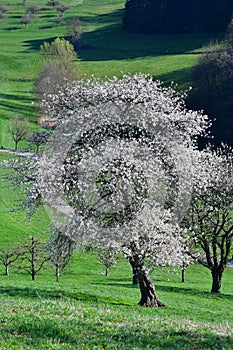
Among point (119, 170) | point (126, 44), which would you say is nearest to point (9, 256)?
point (119, 170)

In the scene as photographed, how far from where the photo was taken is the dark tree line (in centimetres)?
16875

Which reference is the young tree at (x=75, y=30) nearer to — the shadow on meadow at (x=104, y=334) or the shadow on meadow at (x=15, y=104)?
the shadow on meadow at (x=15, y=104)

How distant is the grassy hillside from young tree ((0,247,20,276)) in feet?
184

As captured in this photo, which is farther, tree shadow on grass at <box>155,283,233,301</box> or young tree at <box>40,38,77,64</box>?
young tree at <box>40,38,77,64</box>

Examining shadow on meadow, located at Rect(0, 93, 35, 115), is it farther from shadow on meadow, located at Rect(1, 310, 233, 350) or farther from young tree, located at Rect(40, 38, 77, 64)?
shadow on meadow, located at Rect(1, 310, 233, 350)

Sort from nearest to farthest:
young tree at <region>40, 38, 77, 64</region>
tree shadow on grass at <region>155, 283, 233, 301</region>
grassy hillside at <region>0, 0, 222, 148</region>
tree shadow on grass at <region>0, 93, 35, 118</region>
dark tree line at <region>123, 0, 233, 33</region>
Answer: tree shadow on grass at <region>155, 283, 233, 301</region> → tree shadow on grass at <region>0, 93, 35, 118</region> → grassy hillside at <region>0, 0, 222, 148</region> → young tree at <region>40, 38, 77, 64</region> → dark tree line at <region>123, 0, 233, 33</region>

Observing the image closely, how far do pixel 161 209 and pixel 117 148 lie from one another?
151 inches

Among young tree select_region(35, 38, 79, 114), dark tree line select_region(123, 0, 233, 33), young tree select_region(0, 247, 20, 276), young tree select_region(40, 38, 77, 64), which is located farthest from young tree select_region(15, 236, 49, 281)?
dark tree line select_region(123, 0, 233, 33)

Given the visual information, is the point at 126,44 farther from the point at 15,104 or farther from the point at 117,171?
the point at 117,171

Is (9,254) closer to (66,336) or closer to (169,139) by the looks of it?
(169,139)

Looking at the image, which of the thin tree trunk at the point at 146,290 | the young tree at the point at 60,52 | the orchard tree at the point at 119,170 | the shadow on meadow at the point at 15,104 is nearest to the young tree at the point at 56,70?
the young tree at the point at 60,52

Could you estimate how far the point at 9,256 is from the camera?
4916 cm

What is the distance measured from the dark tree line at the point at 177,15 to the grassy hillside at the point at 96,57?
400cm

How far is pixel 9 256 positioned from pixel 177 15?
14389 cm
